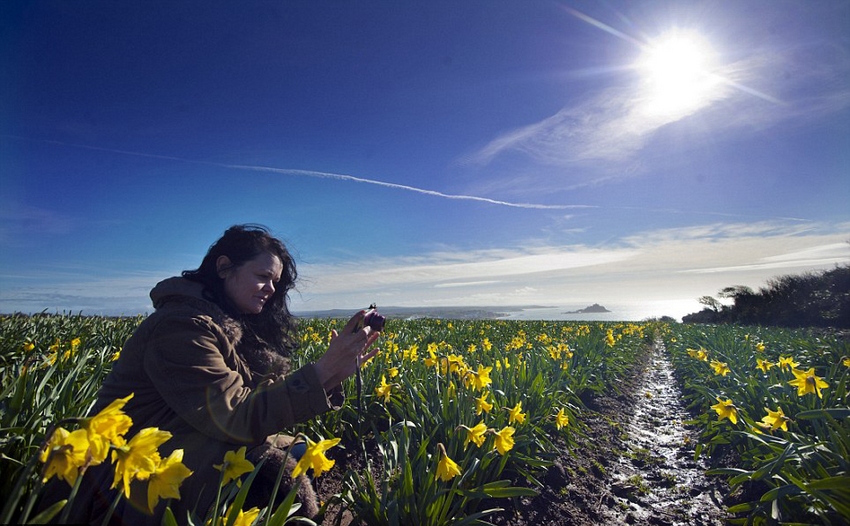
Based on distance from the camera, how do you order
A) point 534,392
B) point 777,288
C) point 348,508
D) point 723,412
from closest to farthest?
1. point 348,508
2. point 723,412
3. point 534,392
4. point 777,288

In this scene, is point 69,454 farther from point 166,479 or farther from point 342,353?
point 342,353

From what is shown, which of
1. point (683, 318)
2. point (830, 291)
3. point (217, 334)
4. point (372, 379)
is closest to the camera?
point (217, 334)

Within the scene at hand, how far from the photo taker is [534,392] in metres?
3.72

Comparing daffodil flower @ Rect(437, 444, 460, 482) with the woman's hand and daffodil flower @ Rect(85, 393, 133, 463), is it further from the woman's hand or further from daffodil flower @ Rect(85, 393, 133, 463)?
daffodil flower @ Rect(85, 393, 133, 463)

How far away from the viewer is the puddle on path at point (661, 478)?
9.10 feet

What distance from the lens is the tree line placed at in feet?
65.9

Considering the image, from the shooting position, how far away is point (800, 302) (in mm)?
22703

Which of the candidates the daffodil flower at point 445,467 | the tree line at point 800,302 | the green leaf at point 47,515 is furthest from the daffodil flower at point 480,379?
the tree line at point 800,302

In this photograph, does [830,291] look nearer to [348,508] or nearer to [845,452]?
[845,452]

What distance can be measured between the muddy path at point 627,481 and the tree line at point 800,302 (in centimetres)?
2086

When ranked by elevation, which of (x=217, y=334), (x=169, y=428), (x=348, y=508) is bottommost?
(x=348, y=508)

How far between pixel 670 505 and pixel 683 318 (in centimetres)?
4271

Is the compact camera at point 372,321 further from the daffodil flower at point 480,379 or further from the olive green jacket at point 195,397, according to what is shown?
the daffodil flower at point 480,379

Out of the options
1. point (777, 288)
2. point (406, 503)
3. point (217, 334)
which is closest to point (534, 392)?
point (406, 503)
